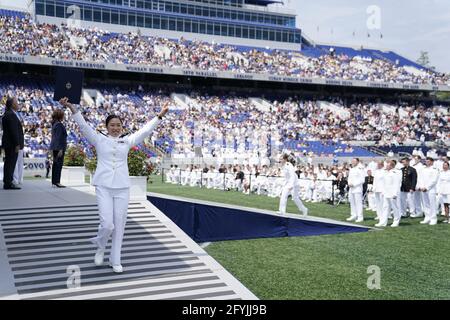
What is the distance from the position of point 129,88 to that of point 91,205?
3965 cm

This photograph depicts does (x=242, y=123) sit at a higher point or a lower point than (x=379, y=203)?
higher

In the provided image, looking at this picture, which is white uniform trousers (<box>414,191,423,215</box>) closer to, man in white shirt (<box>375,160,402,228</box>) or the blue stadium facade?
man in white shirt (<box>375,160,402,228</box>)

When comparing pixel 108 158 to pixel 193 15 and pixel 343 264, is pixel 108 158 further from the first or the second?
pixel 193 15

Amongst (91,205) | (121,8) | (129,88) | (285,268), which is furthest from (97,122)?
(285,268)

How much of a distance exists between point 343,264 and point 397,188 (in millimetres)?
5782

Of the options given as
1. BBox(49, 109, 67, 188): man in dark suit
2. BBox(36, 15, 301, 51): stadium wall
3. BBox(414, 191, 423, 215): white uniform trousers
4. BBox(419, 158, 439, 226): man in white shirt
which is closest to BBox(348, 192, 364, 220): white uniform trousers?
BBox(419, 158, 439, 226): man in white shirt

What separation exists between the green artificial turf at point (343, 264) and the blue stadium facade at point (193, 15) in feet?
151

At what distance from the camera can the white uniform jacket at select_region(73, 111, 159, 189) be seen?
6.80m

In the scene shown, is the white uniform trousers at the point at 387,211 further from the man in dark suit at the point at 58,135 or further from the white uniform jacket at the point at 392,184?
the man in dark suit at the point at 58,135

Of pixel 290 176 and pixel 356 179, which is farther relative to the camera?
pixel 356 179

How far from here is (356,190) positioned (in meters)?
15.3

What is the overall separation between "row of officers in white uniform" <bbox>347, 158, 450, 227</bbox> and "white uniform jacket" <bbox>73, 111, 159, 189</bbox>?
9369mm

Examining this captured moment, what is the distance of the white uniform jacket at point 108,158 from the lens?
6.80m

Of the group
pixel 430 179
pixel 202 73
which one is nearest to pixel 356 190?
pixel 430 179
